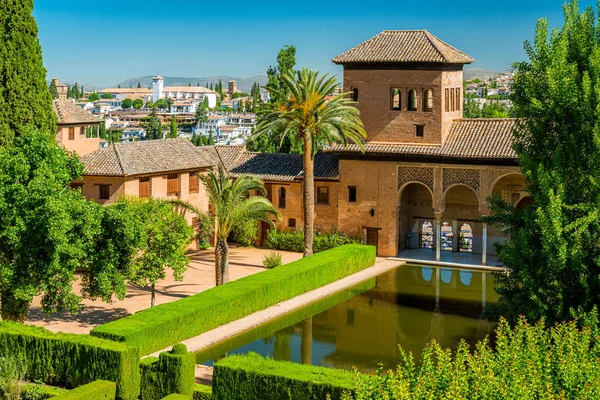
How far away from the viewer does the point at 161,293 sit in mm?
32562

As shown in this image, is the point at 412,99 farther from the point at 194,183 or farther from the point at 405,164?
the point at 194,183

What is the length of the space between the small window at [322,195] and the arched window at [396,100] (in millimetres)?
4726

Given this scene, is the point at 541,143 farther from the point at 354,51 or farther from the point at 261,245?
the point at 261,245

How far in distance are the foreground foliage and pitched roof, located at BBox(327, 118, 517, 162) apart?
22496mm

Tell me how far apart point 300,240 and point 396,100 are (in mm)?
7601

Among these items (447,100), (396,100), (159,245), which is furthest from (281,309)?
(396,100)

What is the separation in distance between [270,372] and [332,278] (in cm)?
1500

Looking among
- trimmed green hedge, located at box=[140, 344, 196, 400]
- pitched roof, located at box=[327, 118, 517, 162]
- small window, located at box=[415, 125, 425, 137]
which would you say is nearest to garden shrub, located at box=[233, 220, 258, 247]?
pitched roof, located at box=[327, 118, 517, 162]

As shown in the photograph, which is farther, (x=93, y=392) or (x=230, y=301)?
(x=230, y=301)

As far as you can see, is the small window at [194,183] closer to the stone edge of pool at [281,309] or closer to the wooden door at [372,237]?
the wooden door at [372,237]

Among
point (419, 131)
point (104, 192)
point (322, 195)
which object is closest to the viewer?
point (104, 192)

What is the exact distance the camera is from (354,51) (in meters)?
41.0

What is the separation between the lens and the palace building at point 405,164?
38844 mm

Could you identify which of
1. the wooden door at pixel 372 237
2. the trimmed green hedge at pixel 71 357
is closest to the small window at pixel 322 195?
the wooden door at pixel 372 237
